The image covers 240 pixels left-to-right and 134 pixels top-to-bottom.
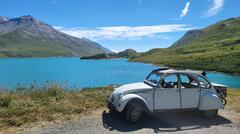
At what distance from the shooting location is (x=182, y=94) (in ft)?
36.2

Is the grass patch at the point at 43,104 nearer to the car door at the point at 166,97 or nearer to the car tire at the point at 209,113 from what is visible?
the car door at the point at 166,97

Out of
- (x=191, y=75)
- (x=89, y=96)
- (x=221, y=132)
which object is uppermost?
(x=191, y=75)

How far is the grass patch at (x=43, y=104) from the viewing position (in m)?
10.5

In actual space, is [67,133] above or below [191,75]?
below

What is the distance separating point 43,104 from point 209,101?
7268mm

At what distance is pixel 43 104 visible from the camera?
12.3 meters

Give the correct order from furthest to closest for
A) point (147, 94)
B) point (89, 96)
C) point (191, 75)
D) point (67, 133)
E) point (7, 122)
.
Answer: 1. point (89, 96)
2. point (191, 75)
3. point (147, 94)
4. point (7, 122)
5. point (67, 133)

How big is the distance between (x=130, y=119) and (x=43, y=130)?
321cm

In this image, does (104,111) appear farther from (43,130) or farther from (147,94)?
(43,130)

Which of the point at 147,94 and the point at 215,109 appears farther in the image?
the point at 215,109

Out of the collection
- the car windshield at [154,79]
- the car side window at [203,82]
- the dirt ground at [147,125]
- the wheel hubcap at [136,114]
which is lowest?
the dirt ground at [147,125]

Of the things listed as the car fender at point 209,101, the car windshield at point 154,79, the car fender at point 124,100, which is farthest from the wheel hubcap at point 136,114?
the car fender at point 209,101

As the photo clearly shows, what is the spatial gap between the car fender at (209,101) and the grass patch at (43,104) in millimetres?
4710

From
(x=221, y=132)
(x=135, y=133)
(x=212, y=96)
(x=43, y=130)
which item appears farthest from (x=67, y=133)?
(x=212, y=96)
